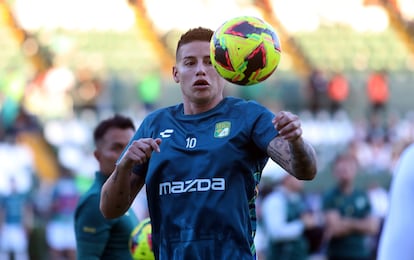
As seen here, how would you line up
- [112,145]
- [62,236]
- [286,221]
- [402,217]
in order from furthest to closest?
[62,236] < [286,221] < [112,145] < [402,217]

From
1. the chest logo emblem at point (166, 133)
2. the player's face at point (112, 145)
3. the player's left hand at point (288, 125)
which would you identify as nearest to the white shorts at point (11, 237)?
the player's face at point (112, 145)

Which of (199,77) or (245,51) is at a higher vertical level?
(245,51)

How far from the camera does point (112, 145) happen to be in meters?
6.79

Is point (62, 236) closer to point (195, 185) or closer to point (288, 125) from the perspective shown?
point (195, 185)

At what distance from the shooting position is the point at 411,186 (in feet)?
9.98

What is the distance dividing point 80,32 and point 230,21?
25348 mm

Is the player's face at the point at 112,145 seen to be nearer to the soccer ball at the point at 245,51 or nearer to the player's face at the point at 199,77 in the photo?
the player's face at the point at 199,77

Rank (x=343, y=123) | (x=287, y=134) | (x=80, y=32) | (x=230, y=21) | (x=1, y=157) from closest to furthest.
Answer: (x=287, y=134) → (x=230, y=21) → (x=1, y=157) → (x=343, y=123) → (x=80, y=32)

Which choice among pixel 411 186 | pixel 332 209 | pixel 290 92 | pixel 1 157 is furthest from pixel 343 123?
pixel 411 186

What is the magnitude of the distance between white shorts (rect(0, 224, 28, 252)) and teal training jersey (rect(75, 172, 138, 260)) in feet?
39.9

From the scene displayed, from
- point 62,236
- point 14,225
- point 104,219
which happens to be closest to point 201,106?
point 104,219

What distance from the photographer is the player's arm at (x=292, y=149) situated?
4.25 metres

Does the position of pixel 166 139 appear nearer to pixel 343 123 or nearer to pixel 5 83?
pixel 5 83

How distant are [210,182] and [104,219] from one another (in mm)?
1985
